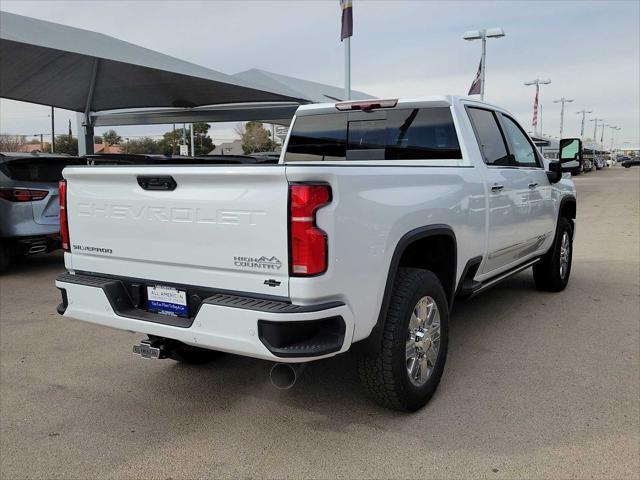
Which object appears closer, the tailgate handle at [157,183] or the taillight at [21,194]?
the tailgate handle at [157,183]

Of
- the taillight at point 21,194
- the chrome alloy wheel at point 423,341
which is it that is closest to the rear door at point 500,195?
the chrome alloy wheel at point 423,341

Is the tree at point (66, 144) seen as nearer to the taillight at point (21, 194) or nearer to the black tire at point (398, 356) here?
the taillight at point (21, 194)

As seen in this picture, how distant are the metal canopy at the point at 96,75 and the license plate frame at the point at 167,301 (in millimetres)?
7079

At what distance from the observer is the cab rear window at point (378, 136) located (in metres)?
4.39

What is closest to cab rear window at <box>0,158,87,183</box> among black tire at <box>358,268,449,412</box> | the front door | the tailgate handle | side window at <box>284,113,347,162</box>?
side window at <box>284,113,347,162</box>

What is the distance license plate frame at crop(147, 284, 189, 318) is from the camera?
3035 mm

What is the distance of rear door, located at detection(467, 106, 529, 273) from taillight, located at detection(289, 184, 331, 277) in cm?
210

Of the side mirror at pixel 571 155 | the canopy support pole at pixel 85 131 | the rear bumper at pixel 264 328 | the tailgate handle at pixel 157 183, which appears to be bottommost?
the rear bumper at pixel 264 328

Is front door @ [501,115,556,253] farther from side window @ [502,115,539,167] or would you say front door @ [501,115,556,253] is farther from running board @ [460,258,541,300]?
running board @ [460,258,541,300]

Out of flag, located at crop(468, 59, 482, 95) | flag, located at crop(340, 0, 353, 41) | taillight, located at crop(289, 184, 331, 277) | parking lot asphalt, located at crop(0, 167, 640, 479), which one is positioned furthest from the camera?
flag, located at crop(468, 59, 482, 95)

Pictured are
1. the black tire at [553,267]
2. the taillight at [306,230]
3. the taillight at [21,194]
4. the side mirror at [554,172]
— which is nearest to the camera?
the taillight at [306,230]

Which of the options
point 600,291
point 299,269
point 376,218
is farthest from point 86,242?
point 600,291

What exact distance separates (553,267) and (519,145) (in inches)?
65.7

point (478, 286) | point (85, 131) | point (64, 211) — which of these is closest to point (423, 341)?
point (478, 286)
